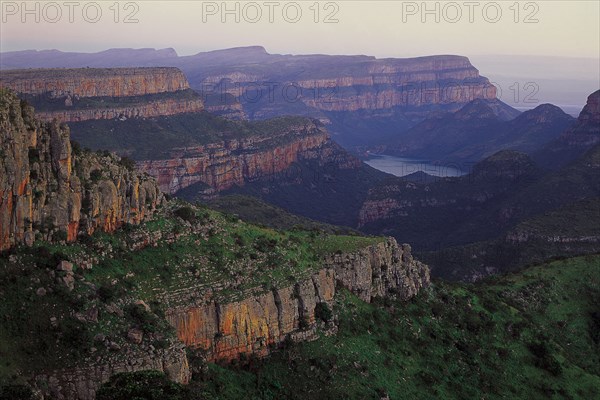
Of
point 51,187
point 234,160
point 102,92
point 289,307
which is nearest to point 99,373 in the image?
point 51,187

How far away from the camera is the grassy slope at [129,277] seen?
33750 mm

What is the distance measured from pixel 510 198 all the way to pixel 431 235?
56.1 feet

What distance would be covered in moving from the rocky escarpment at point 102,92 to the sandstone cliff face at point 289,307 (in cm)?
8765

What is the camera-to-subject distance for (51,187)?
1534 inches

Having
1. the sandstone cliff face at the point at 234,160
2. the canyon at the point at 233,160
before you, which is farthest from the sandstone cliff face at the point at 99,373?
the sandstone cliff face at the point at 234,160

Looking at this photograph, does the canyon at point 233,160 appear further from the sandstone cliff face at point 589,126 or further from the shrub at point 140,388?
the shrub at point 140,388

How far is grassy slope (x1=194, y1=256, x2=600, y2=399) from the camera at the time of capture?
142 ft

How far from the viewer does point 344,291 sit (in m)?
51.4

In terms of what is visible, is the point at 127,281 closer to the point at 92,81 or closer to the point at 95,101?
the point at 95,101

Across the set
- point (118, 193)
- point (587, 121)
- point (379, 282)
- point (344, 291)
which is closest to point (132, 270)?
point (118, 193)

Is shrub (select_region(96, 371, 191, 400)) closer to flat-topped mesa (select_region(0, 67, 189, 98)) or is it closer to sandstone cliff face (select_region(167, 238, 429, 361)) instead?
sandstone cliff face (select_region(167, 238, 429, 361))

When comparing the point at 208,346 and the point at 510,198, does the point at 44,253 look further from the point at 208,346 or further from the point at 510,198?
the point at 510,198

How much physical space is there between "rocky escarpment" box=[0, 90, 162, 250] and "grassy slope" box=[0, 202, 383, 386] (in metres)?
0.92

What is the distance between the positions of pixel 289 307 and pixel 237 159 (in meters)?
117
